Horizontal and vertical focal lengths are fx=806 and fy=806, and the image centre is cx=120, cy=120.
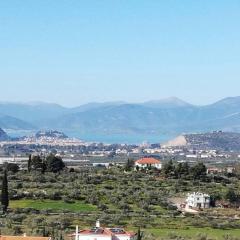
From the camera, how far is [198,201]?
200 ft

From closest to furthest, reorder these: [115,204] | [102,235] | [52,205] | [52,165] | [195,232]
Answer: [102,235], [195,232], [52,205], [115,204], [52,165]

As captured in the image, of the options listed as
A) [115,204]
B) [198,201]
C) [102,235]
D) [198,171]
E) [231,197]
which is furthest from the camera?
[198,171]

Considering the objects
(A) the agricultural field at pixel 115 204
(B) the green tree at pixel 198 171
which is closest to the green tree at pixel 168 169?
(A) the agricultural field at pixel 115 204

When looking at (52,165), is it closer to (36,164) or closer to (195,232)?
(36,164)

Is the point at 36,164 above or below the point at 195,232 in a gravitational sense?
above

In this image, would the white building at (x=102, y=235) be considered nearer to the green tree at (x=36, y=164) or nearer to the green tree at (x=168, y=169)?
the green tree at (x=168, y=169)

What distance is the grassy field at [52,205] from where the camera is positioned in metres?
56.1

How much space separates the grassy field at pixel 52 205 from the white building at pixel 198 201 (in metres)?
8.00

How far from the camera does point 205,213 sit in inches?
2298

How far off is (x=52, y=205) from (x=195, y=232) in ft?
44.0

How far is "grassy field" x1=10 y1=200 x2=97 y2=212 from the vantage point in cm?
5606

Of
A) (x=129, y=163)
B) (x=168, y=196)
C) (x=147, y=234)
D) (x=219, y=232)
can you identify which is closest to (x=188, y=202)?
(x=168, y=196)

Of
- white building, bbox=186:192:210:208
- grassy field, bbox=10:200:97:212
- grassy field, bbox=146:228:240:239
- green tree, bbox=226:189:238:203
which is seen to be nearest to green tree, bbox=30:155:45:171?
grassy field, bbox=10:200:97:212

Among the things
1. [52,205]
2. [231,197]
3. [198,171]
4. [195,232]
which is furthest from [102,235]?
[198,171]
